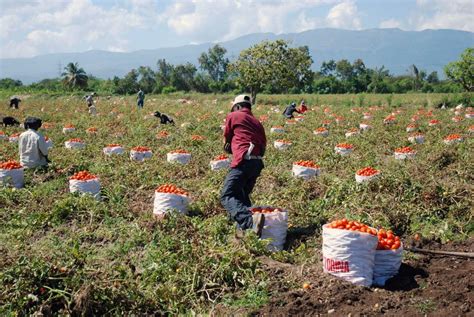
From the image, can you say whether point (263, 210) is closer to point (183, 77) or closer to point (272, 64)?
point (272, 64)

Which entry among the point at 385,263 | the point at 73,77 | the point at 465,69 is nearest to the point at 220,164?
the point at 385,263

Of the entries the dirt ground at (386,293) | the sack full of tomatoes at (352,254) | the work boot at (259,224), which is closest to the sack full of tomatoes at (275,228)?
the work boot at (259,224)

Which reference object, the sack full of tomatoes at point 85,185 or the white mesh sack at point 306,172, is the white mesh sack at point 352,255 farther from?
the sack full of tomatoes at point 85,185

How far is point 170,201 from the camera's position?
6586 millimetres

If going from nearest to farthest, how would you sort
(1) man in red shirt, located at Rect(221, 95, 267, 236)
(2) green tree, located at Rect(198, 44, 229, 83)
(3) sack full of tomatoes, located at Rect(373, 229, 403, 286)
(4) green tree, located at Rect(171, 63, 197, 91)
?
1. (3) sack full of tomatoes, located at Rect(373, 229, 403, 286)
2. (1) man in red shirt, located at Rect(221, 95, 267, 236)
3. (4) green tree, located at Rect(171, 63, 197, 91)
4. (2) green tree, located at Rect(198, 44, 229, 83)

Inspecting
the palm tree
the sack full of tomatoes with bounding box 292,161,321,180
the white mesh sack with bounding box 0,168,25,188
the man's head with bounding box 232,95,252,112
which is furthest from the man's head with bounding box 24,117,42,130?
the palm tree

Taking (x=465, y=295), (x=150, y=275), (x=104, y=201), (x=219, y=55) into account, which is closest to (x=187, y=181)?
(x=104, y=201)

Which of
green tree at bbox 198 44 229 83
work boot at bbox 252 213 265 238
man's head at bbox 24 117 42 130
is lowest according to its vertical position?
work boot at bbox 252 213 265 238

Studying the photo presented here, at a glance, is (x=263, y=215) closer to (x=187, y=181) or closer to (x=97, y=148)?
(x=187, y=181)

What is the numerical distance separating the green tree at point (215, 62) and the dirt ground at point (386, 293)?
92911 mm

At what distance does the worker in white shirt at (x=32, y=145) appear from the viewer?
893 centimetres

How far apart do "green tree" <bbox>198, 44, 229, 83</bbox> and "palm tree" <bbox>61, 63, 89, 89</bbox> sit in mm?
35608

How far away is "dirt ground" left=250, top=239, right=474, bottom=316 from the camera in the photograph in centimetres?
406

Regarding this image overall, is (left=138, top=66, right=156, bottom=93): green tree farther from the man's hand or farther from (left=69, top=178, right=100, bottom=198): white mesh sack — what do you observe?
the man's hand
